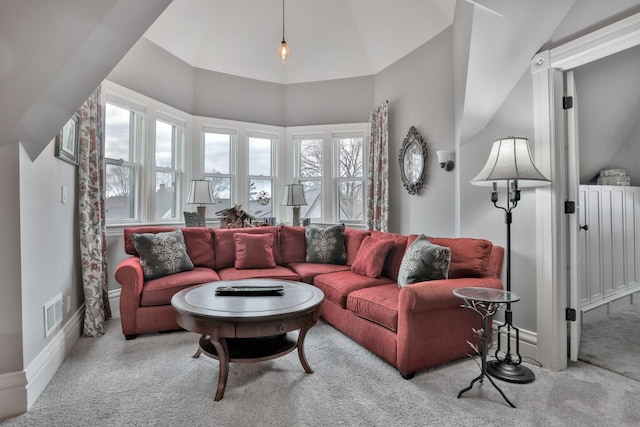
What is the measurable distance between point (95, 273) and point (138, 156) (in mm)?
1598

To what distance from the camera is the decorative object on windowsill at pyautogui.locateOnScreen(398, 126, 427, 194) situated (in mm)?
4164

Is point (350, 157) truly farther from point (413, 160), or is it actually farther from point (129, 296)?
point (129, 296)

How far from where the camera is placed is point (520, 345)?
2.64 m

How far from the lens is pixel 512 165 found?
231cm

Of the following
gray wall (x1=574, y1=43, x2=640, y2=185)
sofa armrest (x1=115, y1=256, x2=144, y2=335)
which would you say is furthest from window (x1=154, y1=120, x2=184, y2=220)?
gray wall (x1=574, y1=43, x2=640, y2=185)

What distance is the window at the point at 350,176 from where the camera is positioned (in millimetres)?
5262

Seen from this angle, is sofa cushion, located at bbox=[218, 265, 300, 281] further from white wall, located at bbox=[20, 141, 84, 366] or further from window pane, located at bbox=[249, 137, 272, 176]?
window pane, located at bbox=[249, 137, 272, 176]

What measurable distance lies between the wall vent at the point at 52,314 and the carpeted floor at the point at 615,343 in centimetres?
376

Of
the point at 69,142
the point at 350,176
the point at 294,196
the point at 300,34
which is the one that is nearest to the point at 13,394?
the point at 69,142

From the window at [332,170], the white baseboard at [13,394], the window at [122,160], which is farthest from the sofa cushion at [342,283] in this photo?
the window at [122,160]

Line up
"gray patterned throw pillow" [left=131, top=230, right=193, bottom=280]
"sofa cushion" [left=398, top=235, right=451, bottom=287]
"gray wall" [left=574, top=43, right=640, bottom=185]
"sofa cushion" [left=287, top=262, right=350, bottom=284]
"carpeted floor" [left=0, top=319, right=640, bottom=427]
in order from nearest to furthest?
"carpeted floor" [left=0, top=319, right=640, bottom=427] → "sofa cushion" [left=398, top=235, right=451, bottom=287] → "gray wall" [left=574, top=43, right=640, bottom=185] → "gray patterned throw pillow" [left=131, top=230, right=193, bottom=280] → "sofa cushion" [left=287, top=262, right=350, bottom=284]

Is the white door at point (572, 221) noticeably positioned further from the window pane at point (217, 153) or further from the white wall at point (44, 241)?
the window pane at point (217, 153)

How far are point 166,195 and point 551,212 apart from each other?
13.9ft

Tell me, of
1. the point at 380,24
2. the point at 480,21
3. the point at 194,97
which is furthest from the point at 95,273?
the point at 380,24
